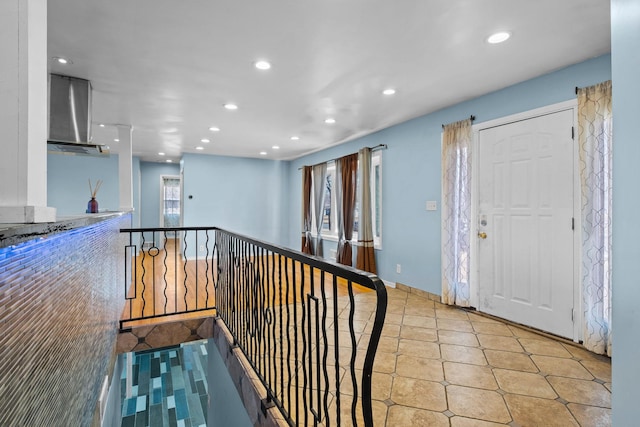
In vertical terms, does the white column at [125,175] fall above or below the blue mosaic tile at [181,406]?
above

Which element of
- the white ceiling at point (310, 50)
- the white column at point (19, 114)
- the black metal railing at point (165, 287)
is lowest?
the black metal railing at point (165, 287)

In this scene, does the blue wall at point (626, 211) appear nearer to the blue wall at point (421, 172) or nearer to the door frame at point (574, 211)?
the door frame at point (574, 211)

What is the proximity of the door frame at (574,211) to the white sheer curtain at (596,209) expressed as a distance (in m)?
0.06

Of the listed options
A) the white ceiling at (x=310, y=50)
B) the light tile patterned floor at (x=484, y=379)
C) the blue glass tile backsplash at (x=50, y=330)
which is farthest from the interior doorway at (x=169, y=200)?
the light tile patterned floor at (x=484, y=379)

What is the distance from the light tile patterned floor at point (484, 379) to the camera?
1.75 metres

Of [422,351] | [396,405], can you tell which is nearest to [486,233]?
[422,351]

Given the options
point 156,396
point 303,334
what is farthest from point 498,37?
point 156,396

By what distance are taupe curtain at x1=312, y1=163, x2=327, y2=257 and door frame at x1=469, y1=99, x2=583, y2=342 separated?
3.12m

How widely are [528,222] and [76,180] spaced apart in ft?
25.8

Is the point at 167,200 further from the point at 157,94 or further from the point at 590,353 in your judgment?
the point at 590,353

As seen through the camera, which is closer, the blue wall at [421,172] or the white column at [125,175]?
the blue wall at [421,172]

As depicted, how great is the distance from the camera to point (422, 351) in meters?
2.51

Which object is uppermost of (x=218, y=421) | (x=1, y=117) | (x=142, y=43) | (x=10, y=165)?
(x=142, y=43)

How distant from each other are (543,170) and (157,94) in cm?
380
